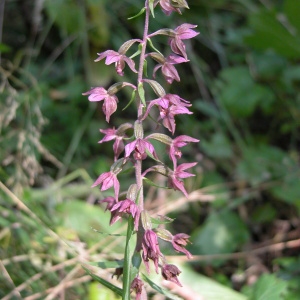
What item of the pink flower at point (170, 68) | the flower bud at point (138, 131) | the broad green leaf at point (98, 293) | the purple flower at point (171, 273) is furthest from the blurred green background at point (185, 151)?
the pink flower at point (170, 68)

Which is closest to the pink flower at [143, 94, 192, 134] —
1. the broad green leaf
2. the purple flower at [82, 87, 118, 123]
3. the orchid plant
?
the orchid plant

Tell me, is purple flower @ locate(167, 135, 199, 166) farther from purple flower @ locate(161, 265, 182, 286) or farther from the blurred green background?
the blurred green background

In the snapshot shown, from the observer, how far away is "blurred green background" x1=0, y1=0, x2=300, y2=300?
241cm

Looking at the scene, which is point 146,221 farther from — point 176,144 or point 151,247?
point 176,144

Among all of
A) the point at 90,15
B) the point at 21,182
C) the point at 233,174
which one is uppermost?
the point at 90,15

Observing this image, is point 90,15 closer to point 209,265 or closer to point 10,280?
point 209,265

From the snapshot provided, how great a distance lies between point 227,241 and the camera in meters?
3.07

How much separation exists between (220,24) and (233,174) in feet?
4.81

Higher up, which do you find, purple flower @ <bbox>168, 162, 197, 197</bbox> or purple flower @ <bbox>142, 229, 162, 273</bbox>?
purple flower @ <bbox>168, 162, 197, 197</bbox>

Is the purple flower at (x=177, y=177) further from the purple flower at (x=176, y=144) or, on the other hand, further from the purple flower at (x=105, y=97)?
the purple flower at (x=105, y=97)

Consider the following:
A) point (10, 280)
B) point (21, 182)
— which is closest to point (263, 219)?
point (21, 182)

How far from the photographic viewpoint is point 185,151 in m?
3.83

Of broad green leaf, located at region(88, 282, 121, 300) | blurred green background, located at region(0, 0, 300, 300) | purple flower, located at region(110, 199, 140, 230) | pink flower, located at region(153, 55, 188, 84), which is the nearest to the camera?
purple flower, located at region(110, 199, 140, 230)

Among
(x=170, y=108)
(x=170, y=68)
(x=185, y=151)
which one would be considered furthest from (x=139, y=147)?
(x=185, y=151)
